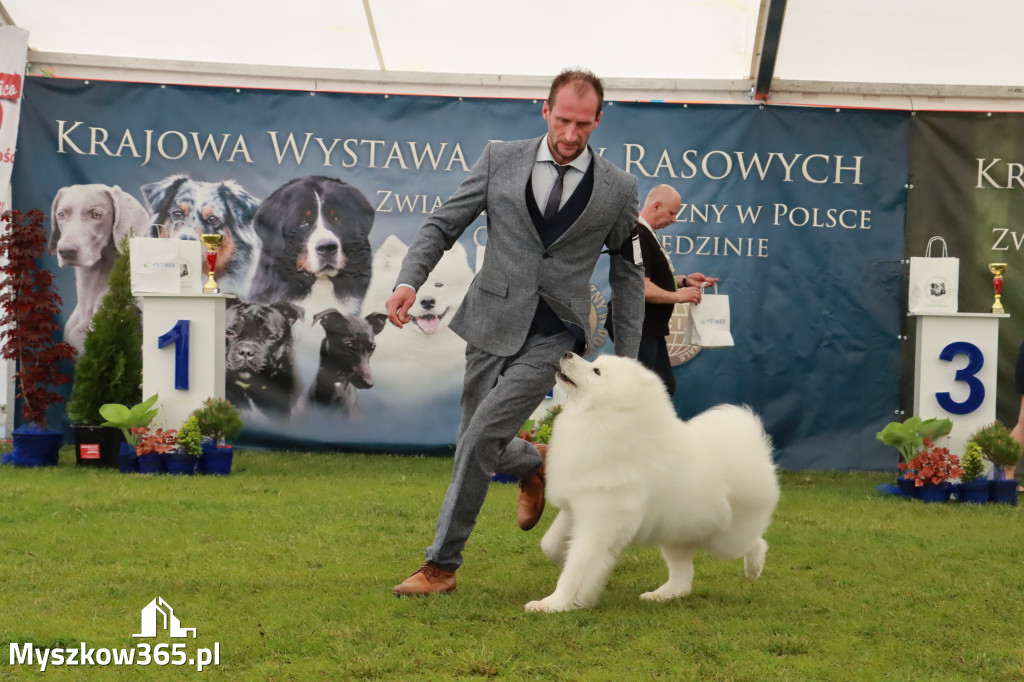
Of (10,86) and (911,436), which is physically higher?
(10,86)

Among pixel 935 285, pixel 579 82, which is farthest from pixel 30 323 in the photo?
pixel 935 285

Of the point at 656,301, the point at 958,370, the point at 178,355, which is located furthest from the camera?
the point at 178,355

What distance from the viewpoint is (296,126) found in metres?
7.88

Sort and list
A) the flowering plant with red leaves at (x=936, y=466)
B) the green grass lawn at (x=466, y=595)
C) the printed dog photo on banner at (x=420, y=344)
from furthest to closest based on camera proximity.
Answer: the printed dog photo on banner at (x=420, y=344)
the flowering plant with red leaves at (x=936, y=466)
the green grass lawn at (x=466, y=595)

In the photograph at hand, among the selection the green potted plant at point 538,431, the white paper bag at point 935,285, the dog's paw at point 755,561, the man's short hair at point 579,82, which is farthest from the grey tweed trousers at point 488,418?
the white paper bag at point 935,285

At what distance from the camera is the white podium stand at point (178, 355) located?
680cm

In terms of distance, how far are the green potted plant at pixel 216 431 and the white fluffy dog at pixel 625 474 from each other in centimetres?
373

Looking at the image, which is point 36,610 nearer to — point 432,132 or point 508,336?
point 508,336

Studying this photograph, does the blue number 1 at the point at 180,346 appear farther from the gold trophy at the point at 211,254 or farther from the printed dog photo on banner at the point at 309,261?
the printed dog photo on banner at the point at 309,261

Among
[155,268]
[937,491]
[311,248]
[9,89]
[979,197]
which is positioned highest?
[9,89]

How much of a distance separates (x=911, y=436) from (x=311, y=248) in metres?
4.63

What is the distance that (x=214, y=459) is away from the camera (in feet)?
21.6

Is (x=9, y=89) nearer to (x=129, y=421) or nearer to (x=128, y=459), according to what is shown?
(x=129, y=421)

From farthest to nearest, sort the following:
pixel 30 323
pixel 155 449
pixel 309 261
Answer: pixel 309 261, pixel 30 323, pixel 155 449
